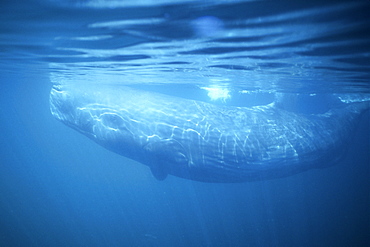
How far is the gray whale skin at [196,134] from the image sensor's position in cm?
885

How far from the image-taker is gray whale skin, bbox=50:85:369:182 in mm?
8852

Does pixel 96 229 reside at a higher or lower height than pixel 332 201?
lower

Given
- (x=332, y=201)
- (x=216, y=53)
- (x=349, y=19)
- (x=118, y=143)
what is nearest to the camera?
(x=349, y=19)

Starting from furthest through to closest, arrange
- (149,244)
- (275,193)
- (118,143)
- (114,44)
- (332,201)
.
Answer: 1. (275,193)
2. (332,201)
3. (149,244)
4. (118,143)
5. (114,44)

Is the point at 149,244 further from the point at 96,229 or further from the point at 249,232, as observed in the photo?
the point at 249,232

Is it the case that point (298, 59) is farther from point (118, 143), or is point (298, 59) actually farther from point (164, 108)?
point (118, 143)

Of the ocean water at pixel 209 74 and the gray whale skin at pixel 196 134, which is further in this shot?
the gray whale skin at pixel 196 134

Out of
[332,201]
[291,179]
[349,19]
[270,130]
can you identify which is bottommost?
[332,201]

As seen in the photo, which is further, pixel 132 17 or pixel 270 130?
pixel 270 130

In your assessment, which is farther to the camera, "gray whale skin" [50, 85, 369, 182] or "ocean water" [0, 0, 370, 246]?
"gray whale skin" [50, 85, 369, 182]

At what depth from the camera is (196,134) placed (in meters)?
8.92

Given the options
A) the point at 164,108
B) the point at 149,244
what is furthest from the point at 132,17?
the point at 149,244

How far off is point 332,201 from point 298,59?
14.7 metres

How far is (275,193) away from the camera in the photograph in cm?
1845
